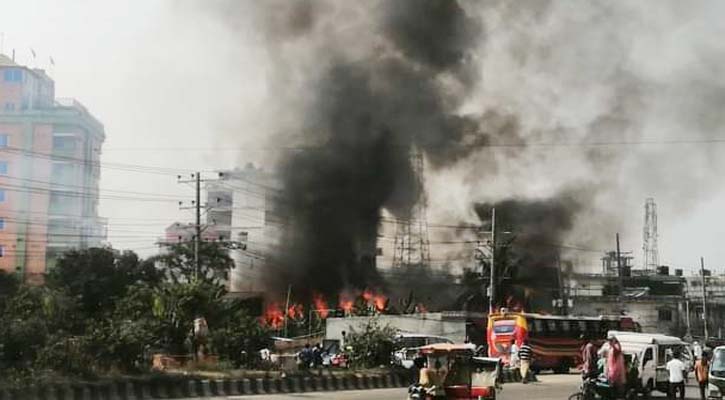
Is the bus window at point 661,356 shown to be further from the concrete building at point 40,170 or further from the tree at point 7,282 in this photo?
the concrete building at point 40,170

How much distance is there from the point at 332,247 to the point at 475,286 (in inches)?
513

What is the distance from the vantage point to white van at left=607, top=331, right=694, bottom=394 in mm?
24625

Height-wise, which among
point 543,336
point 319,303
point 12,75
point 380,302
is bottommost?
point 543,336

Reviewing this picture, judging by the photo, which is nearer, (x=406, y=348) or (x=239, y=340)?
(x=239, y=340)

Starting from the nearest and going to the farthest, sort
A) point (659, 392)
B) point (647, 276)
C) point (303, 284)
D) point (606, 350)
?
point (606, 350) < point (659, 392) < point (303, 284) < point (647, 276)

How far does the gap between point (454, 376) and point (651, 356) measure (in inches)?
436

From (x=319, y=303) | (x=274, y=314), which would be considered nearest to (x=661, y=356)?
(x=274, y=314)

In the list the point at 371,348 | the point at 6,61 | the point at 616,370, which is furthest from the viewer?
the point at 6,61

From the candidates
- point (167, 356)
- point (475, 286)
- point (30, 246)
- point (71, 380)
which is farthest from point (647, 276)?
point (71, 380)

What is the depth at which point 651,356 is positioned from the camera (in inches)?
985

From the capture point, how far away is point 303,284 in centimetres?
6344

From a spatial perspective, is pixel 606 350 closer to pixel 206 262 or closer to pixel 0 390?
pixel 0 390

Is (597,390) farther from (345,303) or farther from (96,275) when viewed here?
(345,303)

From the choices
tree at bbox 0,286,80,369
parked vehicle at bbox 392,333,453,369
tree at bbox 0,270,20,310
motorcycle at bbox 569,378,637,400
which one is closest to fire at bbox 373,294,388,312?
parked vehicle at bbox 392,333,453,369
